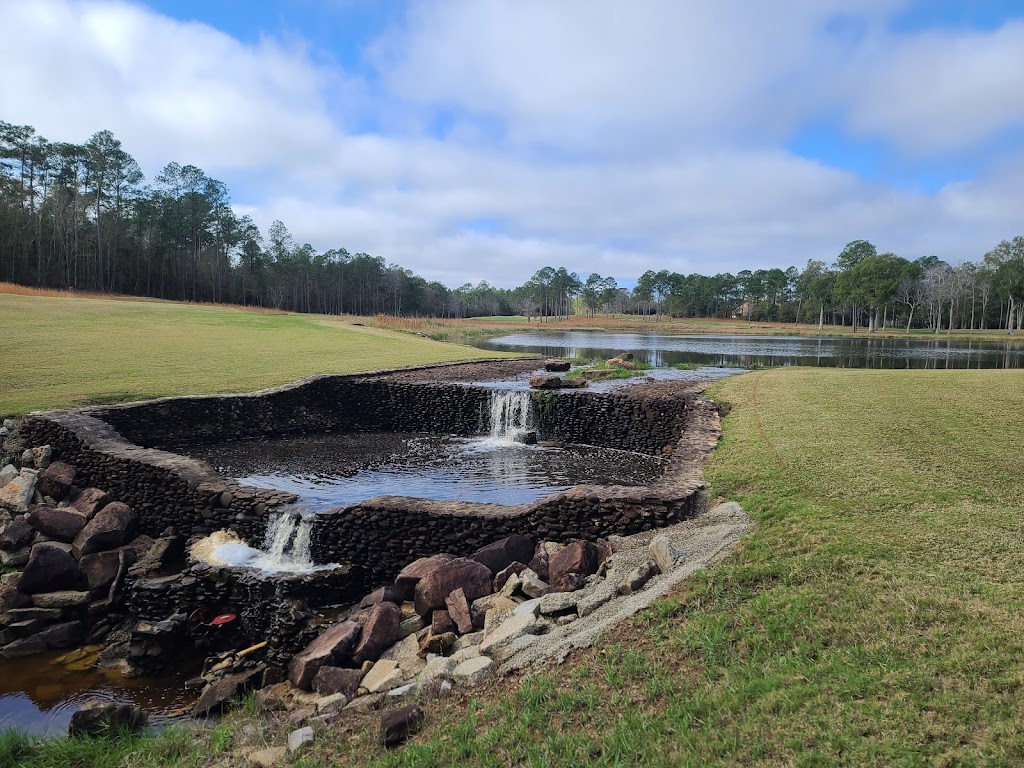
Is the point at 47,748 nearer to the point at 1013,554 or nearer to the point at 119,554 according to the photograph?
the point at 119,554

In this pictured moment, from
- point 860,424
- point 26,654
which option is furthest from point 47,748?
point 860,424

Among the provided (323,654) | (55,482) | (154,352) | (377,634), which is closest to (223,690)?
(323,654)

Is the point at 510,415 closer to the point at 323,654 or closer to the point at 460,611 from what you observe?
the point at 460,611

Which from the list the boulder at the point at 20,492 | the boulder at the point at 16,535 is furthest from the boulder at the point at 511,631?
the boulder at the point at 20,492

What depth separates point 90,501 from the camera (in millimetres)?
11445

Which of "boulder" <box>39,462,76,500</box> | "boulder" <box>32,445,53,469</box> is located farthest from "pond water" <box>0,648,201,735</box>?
"boulder" <box>32,445,53,469</box>

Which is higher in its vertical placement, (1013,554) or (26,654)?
(1013,554)

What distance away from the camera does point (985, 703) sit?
3795mm

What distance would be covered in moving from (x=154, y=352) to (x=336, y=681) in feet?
72.9

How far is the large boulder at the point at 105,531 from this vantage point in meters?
10.1

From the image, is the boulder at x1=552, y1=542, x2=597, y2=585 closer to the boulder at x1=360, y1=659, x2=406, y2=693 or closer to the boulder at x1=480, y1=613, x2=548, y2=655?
the boulder at x1=480, y1=613, x2=548, y2=655

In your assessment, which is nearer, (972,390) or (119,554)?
(119,554)

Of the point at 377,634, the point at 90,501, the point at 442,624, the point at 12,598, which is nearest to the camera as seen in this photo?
the point at 377,634

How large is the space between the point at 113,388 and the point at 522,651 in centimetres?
1660
